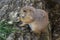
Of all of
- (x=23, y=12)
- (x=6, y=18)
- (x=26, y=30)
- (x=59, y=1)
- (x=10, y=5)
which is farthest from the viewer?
(x=59, y=1)

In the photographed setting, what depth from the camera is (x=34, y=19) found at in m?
3.25

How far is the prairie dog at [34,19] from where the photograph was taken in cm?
315

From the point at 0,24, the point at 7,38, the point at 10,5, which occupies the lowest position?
the point at 7,38

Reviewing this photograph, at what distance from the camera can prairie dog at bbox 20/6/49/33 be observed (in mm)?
3152

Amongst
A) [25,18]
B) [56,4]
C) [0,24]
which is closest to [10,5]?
[0,24]

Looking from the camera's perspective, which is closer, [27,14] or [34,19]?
[27,14]

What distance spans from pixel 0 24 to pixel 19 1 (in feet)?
2.37

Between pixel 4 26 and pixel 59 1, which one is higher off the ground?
pixel 59 1

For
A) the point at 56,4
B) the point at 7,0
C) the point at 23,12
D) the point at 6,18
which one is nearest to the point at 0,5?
the point at 7,0

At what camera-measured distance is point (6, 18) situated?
142 inches

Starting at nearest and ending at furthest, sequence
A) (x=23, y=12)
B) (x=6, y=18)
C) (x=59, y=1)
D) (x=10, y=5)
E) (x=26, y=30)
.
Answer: (x=23, y=12)
(x=26, y=30)
(x=6, y=18)
(x=10, y=5)
(x=59, y=1)

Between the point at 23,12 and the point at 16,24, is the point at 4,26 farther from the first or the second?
the point at 23,12

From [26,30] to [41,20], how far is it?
31cm

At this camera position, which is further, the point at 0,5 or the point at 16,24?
the point at 0,5
